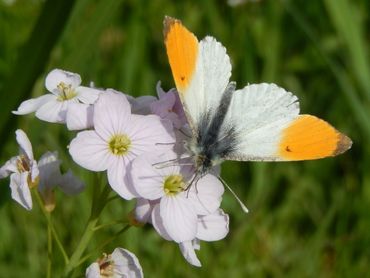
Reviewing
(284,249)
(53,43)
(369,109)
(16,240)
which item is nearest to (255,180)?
(284,249)

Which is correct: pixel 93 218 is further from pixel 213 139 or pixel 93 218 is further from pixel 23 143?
pixel 213 139

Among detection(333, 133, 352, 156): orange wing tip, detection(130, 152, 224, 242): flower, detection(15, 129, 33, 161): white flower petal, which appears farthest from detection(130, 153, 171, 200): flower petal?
detection(333, 133, 352, 156): orange wing tip

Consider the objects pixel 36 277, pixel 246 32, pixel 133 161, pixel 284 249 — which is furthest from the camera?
pixel 246 32

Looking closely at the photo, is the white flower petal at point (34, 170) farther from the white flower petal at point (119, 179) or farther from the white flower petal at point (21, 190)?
the white flower petal at point (119, 179)

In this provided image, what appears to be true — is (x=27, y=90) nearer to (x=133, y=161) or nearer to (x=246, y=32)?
(x=133, y=161)

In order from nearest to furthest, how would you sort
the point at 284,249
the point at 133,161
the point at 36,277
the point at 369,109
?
the point at 133,161, the point at 36,277, the point at 284,249, the point at 369,109

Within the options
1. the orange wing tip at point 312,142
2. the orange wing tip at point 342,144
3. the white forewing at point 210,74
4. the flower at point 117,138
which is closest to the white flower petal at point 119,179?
the flower at point 117,138

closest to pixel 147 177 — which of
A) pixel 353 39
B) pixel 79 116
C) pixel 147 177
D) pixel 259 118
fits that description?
pixel 147 177
